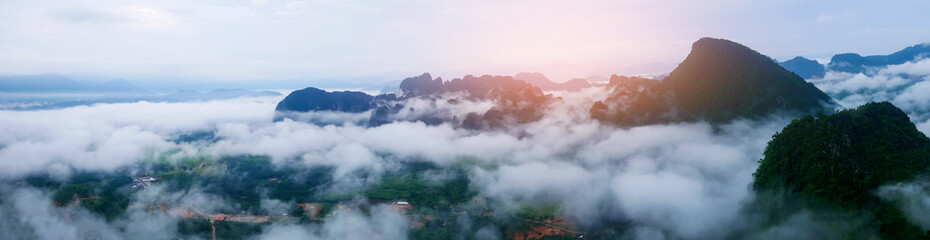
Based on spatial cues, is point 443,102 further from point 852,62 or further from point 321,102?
point 852,62

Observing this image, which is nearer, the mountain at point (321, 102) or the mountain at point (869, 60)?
the mountain at point (869, 60)

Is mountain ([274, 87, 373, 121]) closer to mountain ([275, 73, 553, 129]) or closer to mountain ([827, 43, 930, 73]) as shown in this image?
mountain ([275, 73, 553, 129])

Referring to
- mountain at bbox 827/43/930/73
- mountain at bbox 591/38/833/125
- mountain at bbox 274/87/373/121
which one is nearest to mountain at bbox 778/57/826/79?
mountain at bbox 827/43/930/73

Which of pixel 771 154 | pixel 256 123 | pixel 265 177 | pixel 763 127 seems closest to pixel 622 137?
pixel 763 127

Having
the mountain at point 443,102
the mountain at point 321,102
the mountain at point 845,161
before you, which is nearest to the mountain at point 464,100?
the mountain at point 443,102

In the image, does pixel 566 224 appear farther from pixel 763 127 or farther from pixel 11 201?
pixel 11 201

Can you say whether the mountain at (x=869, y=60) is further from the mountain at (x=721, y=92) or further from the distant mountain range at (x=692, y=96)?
the mountain at (x=721, y=92)
